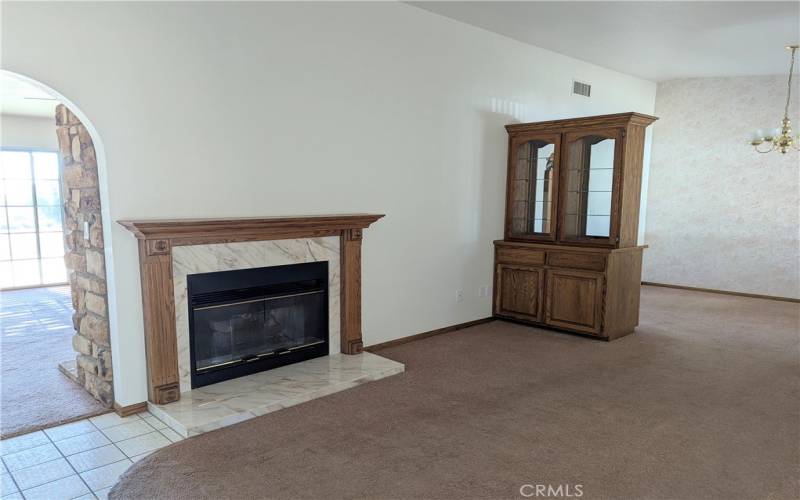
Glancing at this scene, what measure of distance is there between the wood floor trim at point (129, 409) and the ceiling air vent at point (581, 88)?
565 cm

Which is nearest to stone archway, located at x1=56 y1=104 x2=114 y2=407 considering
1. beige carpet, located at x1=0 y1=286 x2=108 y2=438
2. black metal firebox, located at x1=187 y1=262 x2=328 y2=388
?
beige carpet, located at x1=0 y1=286 x2=108 y2=438

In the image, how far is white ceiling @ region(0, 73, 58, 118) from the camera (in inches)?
214

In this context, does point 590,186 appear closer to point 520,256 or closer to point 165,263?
point 520,256

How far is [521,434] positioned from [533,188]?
317cm

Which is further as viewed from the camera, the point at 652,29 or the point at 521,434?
the point at 652,29

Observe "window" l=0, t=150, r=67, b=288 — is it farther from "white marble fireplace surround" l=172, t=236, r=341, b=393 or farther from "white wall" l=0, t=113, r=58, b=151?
"white marble fireplace surround" l=172, t=236, r=341, b=393

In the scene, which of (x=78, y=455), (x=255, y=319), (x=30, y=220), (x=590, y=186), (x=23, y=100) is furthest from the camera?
(x=30, y=220)

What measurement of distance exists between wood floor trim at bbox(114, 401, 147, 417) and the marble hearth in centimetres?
6

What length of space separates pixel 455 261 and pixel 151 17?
336 centimetres

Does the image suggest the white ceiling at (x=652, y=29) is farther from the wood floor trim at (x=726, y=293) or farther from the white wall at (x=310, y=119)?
the wood floor trim at (x=726, y=293)

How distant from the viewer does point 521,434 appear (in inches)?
120

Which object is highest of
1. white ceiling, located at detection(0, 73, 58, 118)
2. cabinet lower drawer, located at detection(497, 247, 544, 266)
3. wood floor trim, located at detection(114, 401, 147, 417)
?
white ceiling, located at detection(0, 73, 58, 118)

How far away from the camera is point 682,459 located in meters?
2.79

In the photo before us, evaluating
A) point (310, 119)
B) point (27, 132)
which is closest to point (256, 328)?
point (310, 119)
